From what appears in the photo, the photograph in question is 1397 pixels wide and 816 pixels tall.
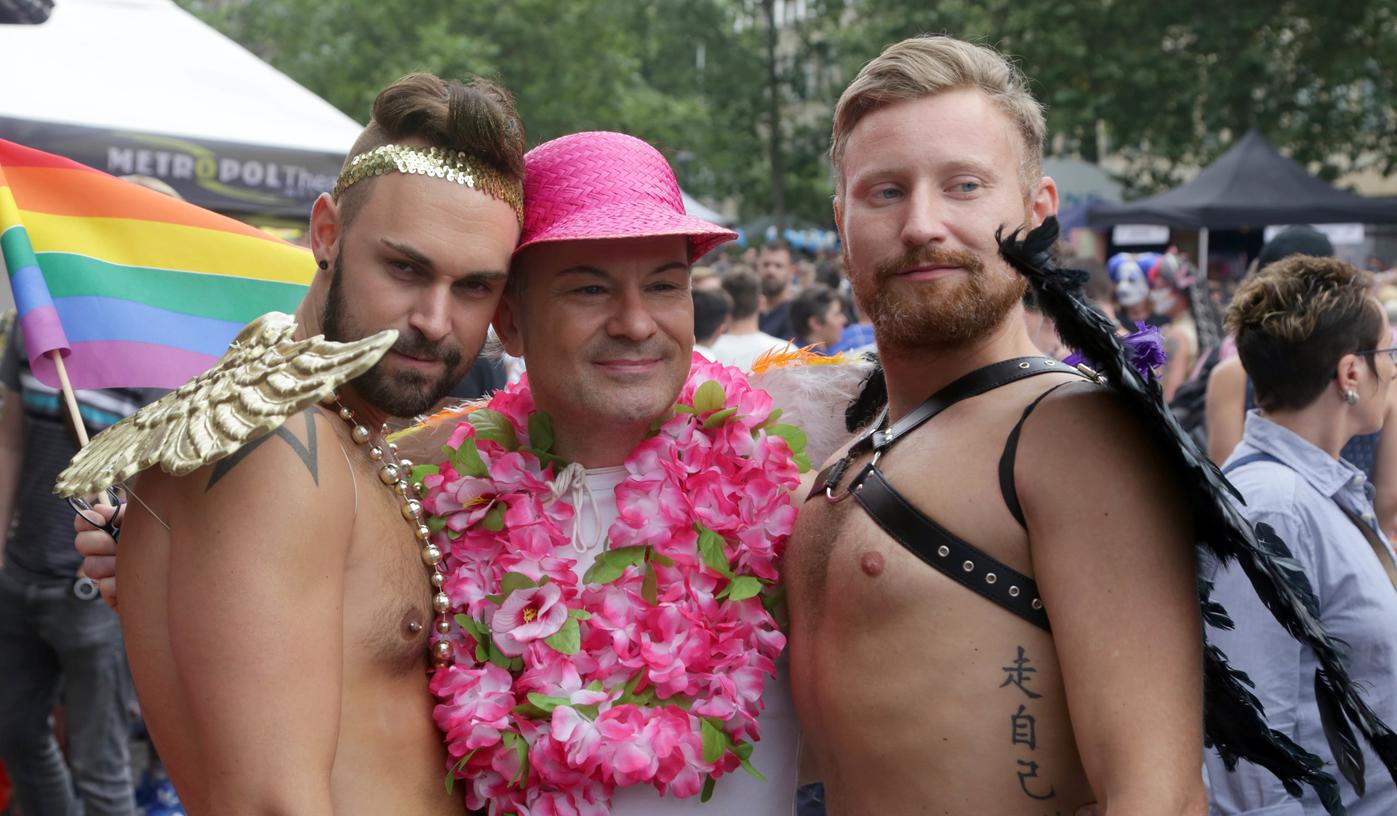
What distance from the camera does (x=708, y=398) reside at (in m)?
2.91

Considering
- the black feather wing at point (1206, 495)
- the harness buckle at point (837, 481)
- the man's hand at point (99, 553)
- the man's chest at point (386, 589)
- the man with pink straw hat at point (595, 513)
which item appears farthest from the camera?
the man's hand at point (99, 553)

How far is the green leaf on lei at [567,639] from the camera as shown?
100 inches

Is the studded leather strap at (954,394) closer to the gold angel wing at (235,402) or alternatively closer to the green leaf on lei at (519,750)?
the green leaf on lei at (519,750)

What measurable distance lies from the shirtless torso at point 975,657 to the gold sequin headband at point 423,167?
3.20ft

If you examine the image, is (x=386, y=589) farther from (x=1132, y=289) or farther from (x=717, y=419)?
(x=1132, y=289)

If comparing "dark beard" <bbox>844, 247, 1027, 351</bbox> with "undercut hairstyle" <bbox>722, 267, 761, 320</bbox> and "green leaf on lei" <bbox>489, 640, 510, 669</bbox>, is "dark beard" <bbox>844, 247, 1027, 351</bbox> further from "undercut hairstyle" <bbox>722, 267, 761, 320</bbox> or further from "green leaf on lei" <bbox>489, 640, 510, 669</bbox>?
"undercut hairstyle" <bbox>722, 267, 761, 320</bbox>

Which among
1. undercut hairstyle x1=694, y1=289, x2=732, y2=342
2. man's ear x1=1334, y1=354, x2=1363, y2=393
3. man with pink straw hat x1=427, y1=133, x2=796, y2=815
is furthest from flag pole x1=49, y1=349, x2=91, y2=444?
undercut hairstyle x1=694, y1=289, x2=732, y2=342

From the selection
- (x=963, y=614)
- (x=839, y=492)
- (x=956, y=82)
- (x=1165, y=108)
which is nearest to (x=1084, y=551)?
(x=963, y=614)

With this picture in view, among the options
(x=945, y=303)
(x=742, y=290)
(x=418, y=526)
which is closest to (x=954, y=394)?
(x=945, y=303)

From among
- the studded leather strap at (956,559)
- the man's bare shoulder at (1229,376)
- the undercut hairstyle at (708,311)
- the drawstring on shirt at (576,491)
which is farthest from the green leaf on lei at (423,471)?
the undercut hairstyle at (708,311)

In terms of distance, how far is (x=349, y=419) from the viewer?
7.92 ft

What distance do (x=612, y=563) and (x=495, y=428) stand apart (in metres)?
0.44

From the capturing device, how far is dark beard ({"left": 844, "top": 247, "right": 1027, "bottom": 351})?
7.49 ft

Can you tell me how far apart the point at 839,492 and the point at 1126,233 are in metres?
13.9
